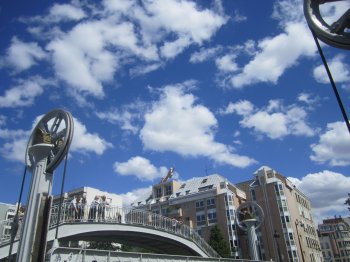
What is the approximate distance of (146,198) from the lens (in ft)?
255

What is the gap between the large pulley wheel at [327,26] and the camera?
653 cm

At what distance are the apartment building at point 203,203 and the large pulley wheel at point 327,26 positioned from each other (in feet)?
177

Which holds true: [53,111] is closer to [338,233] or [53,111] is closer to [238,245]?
[238,245]

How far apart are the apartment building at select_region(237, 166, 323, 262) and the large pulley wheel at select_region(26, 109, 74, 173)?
161 ft

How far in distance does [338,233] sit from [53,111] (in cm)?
11352

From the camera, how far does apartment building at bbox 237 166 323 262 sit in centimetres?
5631

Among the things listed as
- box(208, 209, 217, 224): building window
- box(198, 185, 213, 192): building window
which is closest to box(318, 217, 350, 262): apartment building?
box(198, 185, 213, 192): building window

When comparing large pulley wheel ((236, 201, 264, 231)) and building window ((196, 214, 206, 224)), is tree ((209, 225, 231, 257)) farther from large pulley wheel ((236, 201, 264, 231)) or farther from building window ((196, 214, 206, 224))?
large pulley wheel ((236, 201, 264, 231))

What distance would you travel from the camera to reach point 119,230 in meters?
22.2

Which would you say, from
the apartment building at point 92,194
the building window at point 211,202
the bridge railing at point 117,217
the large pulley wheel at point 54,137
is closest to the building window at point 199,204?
the building window at point 211,202

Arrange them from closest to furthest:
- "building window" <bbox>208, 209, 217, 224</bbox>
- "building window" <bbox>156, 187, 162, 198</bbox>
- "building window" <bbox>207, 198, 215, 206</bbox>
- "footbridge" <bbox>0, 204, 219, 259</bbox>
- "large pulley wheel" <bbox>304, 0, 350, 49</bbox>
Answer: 1. "large pulley wheel" <bbox>304, 0, 350, 49</bbox>
2. "footbridge" <bbox>0, 204, 219, 259</bbox>
3. "building window" <bbox>208, 209, 217, 224</bbox>
4. "building window" <bbox>207, 198, 215, 206</bbox>
5. "building window" <bbox>156, 187, 162, 198</bbox>

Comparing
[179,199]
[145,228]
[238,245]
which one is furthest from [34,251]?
[179,199]

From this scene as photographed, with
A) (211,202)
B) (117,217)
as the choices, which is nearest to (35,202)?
(117,217)

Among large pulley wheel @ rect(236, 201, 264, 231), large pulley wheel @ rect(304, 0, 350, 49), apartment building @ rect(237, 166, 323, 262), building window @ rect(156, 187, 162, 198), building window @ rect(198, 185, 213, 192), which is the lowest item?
large pulley wheel @ rect(304, 0, 350, 49)
